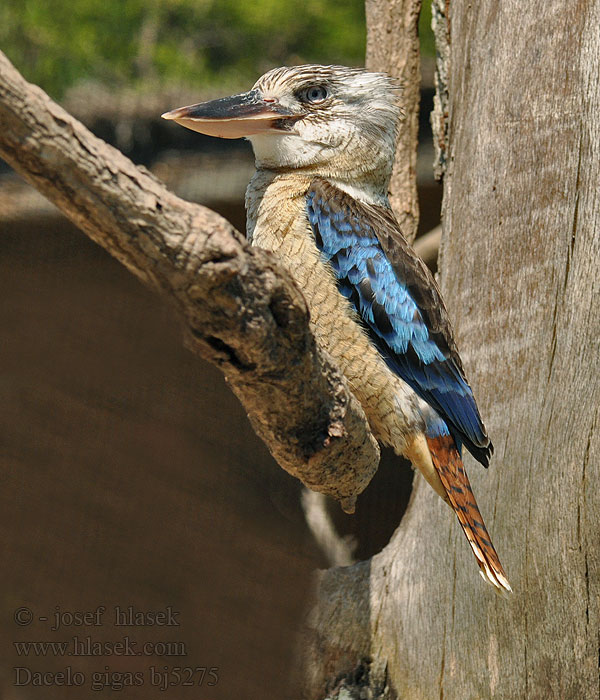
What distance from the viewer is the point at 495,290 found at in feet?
8.16

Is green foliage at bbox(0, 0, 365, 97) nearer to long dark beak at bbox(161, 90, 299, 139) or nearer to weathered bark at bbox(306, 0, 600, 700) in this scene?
long dark beak at bbox(161, 90, 299, 139)

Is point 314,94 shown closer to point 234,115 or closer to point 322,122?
point 322,122

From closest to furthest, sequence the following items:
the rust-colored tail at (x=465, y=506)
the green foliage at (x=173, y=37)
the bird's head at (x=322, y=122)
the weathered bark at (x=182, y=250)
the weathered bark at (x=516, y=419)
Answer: the weathered bark at (x=182, y=250)
the rust-colored tail at (x=465, y=506)
the weathered bark at (x=516, y=419)
the bird's head at (x=322, y=122)
the green foliage at (x=173, y=37)

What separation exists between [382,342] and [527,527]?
613 millimetres

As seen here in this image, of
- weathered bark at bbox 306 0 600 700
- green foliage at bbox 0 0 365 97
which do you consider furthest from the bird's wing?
green foliage at bbox 0 0 365 97

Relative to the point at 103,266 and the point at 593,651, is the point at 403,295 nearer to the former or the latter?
the point at 593,651

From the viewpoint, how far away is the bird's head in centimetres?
245

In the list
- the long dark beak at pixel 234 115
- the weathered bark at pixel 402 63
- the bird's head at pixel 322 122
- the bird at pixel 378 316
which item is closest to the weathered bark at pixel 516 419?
the bird at pixel 378 316

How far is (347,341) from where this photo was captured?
2.22 meters

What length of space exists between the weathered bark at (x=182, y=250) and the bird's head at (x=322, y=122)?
1063 mm

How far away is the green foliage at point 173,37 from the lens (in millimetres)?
5832

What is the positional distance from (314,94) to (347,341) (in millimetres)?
803

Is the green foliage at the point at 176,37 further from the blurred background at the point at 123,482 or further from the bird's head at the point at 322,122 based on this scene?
the bird's head at the point at 322,122

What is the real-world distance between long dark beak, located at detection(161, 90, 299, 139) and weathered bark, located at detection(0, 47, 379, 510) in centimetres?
97
